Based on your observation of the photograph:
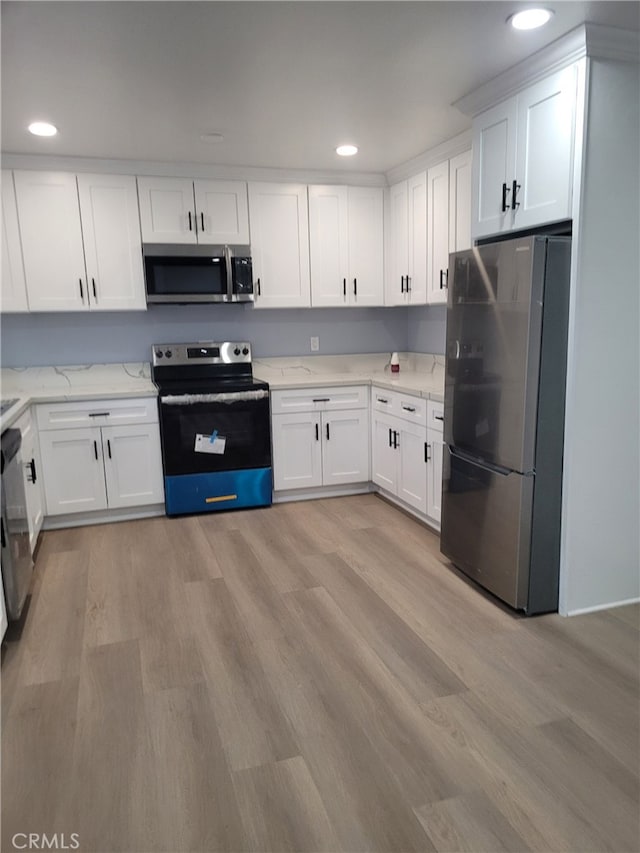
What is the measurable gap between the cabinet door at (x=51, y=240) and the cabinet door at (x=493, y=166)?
2.58 meters

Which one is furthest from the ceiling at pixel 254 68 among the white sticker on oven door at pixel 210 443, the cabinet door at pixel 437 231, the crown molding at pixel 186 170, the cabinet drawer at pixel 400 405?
the white sticker on oven door at pixel 210 443

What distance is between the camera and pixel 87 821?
161 centimetres

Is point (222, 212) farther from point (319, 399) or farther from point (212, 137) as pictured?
point (319, 399)

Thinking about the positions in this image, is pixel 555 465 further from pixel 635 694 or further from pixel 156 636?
pixel 156 636

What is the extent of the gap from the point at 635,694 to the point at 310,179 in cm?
375

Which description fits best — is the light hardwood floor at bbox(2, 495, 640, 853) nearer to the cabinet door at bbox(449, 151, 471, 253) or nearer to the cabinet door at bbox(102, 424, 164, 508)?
the cabinet door at bbox(102, 424, 164, 508)

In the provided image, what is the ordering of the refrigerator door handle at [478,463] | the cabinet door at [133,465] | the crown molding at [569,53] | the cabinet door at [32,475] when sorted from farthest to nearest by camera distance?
the cabinet door at [133,465] → the cabinet door at [32,475] → the refrigerator door handle at [478,463] → the crown molding at [569,53]

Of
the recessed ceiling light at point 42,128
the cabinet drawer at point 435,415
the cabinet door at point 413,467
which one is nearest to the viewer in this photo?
the recessed ceiling light at point 42,128

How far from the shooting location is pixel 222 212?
4.14 meters

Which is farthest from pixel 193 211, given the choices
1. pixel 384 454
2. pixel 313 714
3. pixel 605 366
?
pixel 313 714

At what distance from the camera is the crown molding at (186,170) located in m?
3.73

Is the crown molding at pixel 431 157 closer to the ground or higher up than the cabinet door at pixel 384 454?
higher up

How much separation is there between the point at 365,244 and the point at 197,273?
131cm

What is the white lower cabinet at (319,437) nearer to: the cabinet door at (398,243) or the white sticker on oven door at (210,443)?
the white sticker on oven door at (210,443)
